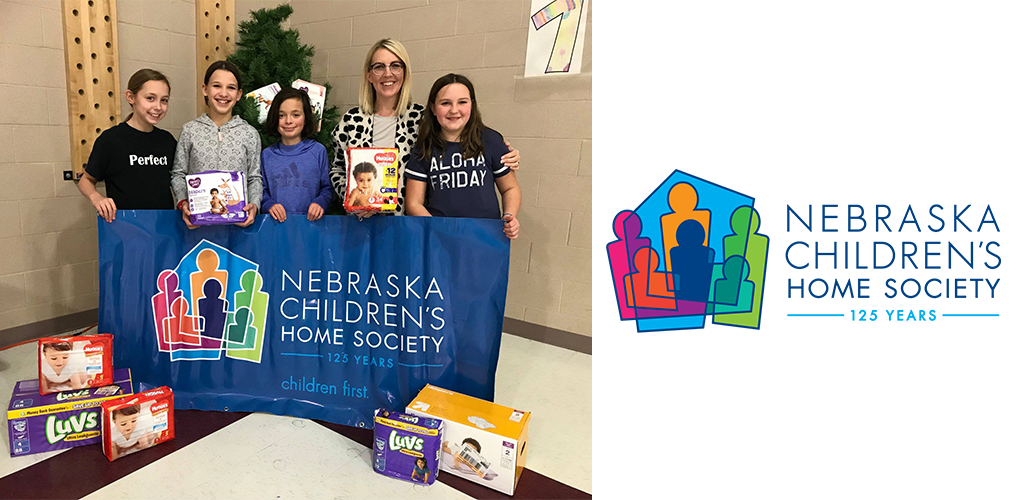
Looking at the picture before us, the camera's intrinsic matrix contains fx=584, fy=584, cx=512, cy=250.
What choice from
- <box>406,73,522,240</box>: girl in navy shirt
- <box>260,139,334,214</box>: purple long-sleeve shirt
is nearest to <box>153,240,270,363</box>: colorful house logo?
<box>260,139,334,214</box>: purple long-sleeve shirt

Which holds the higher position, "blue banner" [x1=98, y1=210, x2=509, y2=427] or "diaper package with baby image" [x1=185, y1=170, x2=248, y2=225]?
"diaper package with baby image" [x1=185, y1=170, x2=248, y2=225]

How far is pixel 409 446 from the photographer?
75.1 inches

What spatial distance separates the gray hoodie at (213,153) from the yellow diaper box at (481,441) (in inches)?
47.4

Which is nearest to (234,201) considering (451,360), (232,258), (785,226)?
(232,258)

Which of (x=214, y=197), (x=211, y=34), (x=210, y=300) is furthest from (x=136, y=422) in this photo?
(x=211, y=34)

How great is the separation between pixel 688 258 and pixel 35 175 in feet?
10.7

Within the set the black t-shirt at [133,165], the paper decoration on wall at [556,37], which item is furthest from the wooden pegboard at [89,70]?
the paper decoration on wall at [556,37]

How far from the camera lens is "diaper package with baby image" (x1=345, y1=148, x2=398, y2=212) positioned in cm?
208

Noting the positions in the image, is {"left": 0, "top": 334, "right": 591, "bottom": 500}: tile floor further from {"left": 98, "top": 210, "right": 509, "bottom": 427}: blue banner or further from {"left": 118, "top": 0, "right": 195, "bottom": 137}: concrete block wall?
{"left": 118, "top": 0, "right": 195, "bottom": 137}: concrete block wall

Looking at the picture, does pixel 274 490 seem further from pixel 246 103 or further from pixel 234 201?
pixel 246 103

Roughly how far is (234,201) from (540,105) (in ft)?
5.36

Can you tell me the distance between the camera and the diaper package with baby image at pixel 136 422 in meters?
1.92

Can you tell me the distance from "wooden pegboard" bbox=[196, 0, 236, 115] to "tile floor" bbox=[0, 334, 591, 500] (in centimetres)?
197

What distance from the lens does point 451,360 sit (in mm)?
2162
